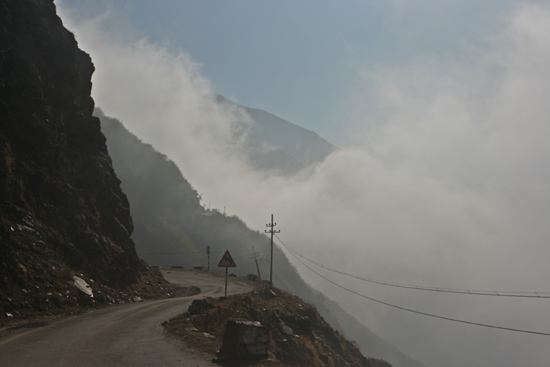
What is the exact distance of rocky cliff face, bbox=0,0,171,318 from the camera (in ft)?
60.0

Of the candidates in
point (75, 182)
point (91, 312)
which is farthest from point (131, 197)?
point (91, 312)

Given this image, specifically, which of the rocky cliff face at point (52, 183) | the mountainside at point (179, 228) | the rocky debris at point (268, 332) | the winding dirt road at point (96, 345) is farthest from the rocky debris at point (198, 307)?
the mountainside at point (179, 228)

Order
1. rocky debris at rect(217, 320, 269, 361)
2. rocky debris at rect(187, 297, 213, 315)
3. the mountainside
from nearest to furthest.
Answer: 1. rocky debris at rect(217, 320, 269, 361)
2. rocky debris at rect(187, 297, 213, 315)
3. the mountainside

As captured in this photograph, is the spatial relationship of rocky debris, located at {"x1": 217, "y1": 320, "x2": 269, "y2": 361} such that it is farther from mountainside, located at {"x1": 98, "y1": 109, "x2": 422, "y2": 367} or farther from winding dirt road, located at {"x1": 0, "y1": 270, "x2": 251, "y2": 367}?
mountainside, located at {"x1": 98, "y1": 109, "x2": 422, "y2": 367}

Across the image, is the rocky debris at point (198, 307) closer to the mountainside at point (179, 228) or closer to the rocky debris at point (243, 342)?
the rocky debris at point (243, 342)

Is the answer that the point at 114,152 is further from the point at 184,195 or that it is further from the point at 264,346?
the point at 264,346

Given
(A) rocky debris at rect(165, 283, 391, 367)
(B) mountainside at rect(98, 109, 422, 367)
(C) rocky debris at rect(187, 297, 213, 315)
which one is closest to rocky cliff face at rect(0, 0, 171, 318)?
(C) rocky debris at rect(187, 297, 213, 315)

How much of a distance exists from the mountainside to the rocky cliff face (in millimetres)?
92667

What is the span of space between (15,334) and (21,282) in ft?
17.1

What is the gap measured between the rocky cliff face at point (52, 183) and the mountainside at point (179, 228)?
92667mm

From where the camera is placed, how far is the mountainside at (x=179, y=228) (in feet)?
417

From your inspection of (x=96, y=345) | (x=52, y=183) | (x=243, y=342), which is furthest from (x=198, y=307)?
(x=52, y=183)

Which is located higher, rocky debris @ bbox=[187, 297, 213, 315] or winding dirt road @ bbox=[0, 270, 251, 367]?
rocky debris @ bbox=[187, 297, 213, 315]

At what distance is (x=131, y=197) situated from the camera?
443 feet
